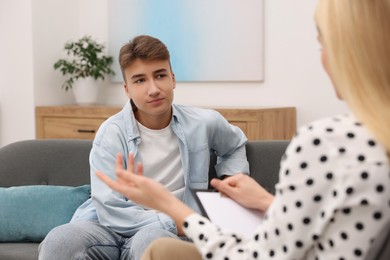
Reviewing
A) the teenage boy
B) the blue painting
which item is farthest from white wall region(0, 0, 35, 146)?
the teenage boy

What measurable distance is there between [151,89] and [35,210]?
0.77 meters

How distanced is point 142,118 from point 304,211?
1.61 meters

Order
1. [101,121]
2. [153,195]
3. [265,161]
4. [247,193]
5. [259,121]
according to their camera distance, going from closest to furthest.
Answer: [153,195] → [247,193] → [265,161] → [259,121] → [101,121]

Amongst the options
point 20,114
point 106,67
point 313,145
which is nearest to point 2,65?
point 20,114

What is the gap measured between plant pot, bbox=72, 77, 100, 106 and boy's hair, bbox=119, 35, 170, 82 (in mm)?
3067

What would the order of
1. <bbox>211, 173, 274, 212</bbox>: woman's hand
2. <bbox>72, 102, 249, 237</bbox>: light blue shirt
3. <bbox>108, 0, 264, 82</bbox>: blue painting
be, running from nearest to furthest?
<bbox>211, 173, 274, 212</bbox>: woman's hand
<bbox>72, 102, 249, 237</bbox>: light blue shirt
<bbox>108, 0, 264, 82</bbox>: blue painting

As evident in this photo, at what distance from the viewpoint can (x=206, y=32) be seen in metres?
5.38

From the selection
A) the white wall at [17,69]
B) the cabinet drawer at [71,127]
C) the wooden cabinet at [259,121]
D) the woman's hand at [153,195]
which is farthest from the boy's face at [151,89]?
the white wall at [17,69]

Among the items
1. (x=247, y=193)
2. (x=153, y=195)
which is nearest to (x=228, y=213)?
(x=247, y=193)

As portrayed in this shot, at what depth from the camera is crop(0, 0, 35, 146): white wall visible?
19.0ft

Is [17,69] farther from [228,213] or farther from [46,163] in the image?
[228,213]

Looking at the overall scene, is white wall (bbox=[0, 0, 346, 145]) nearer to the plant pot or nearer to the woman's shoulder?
the plant pot

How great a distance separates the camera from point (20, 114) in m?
5.86

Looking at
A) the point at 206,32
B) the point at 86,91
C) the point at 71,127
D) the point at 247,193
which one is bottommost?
the point at 71,127
